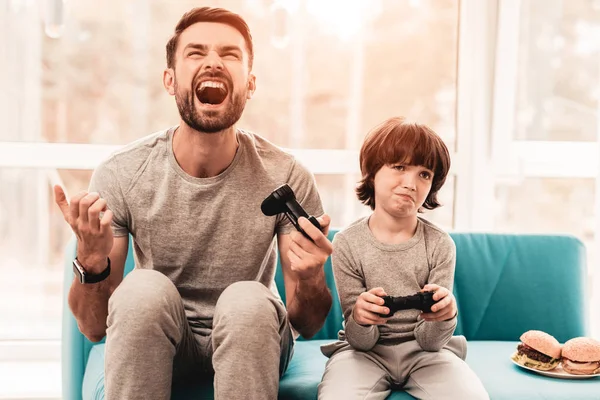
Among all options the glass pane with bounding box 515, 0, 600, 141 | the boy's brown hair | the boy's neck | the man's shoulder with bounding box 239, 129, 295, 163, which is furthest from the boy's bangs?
the glass pane with bounding box 515, 0, 600, 141

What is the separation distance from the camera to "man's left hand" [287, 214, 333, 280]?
1.54 meters

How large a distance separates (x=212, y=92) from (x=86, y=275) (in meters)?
0.52

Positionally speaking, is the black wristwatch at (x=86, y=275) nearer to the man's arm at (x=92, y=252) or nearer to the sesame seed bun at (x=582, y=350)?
the man's arm at (x=92, y=252)

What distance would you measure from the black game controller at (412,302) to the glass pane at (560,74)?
1462 millimetres

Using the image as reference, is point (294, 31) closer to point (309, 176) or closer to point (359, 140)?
point (359, 140)

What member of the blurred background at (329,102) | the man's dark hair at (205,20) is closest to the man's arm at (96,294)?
the man's dark hair at (205,20)

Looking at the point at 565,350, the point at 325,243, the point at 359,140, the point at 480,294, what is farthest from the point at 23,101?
the point at 565,350

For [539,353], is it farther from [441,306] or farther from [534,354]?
[441,306]

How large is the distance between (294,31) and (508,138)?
0.95 metres

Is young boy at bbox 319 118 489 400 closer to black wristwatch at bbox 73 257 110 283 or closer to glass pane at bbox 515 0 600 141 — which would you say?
black wristwatch at bbox 73 257 110 283

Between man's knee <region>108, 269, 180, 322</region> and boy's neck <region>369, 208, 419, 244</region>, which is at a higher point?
boy's neck <region>369, 208, 419, 244</region>

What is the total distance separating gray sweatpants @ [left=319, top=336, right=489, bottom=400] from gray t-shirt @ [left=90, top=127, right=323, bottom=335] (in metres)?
0.32

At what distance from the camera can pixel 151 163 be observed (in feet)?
5.92

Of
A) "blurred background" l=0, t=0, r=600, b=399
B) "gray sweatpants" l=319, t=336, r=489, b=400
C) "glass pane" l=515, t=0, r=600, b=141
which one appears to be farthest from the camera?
"glass pane" l=515, t=0, r=600, b=141
